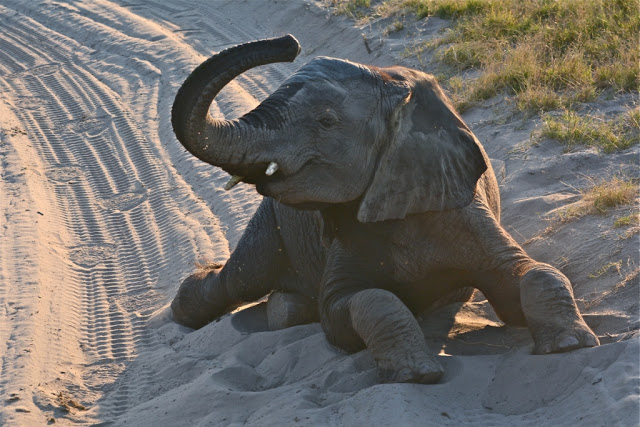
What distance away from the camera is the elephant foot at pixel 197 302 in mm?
7156

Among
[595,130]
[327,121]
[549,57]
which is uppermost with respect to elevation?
[327,121]

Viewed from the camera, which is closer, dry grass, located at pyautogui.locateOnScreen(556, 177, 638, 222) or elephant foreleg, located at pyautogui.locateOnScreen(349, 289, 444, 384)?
elephant foreleg, located at pyautogui.locateOnScreen(349, 289, 444, 384)

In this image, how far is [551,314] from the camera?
5035 mm

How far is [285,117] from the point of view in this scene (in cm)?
484

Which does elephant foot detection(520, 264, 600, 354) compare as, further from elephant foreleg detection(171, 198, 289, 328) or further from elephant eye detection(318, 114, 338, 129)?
elephant foreleg detection(171, 198, 289, 328)

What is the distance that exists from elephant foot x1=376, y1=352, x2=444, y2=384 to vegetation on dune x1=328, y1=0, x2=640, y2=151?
3.37m

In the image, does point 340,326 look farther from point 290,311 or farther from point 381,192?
point 290,311

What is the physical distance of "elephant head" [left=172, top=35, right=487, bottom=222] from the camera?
4598 millimetres

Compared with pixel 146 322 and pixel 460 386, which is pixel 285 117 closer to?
pixel 460 386

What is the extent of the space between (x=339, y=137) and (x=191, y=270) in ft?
11.9

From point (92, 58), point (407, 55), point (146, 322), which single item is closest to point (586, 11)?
point (407, 55)

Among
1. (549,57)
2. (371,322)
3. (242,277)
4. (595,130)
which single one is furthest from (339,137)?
(549,57)

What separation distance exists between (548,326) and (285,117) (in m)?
1.69

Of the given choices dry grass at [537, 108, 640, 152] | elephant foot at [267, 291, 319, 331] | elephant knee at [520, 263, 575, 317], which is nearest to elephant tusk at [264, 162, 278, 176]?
elephant knee at [520, 263, 575, 317]
